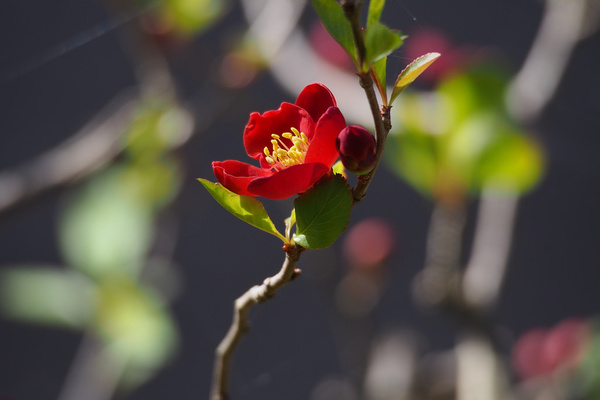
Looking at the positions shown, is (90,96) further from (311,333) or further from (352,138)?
(352,138)

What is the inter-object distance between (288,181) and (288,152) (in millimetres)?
64

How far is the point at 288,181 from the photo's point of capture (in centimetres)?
24

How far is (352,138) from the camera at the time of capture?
0.76 feet

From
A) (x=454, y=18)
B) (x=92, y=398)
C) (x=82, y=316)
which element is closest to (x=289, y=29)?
(x=454, y=18)

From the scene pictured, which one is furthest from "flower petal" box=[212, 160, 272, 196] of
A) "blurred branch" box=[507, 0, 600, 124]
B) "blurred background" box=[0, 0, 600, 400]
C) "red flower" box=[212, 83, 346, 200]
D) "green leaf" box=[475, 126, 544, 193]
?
"blurred branch" box=[507, 0, 600, 124]

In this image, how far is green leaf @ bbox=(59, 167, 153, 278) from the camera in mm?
855

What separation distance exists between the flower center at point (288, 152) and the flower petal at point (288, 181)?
4 cm

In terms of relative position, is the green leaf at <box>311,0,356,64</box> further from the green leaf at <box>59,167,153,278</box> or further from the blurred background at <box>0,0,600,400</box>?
the green leaf at <box>59,167,153,278</box>

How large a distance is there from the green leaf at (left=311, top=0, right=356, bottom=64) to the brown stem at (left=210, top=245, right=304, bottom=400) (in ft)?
0.32

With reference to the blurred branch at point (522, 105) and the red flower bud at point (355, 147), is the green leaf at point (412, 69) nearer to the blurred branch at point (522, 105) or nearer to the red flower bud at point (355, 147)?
the red flower bud at point (355, 147)

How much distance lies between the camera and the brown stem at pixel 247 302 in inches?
10.5

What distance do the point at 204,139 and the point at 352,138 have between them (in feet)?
4.76

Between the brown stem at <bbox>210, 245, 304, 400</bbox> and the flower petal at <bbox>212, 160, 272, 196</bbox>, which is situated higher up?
the flower petal at <bbox>212, 160, 272, 196</bbox>

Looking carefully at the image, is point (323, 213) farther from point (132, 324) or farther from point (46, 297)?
point (46, 297)
